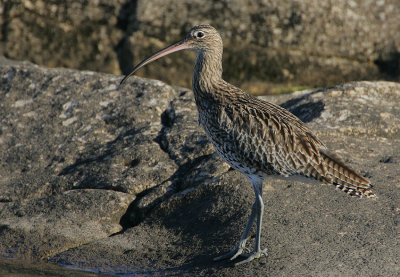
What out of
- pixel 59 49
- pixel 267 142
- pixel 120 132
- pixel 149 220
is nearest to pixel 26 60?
pixel 59 49

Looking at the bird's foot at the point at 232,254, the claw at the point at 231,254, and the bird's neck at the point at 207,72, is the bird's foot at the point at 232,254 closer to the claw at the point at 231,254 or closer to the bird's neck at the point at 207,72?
the claw at the point at 231,254

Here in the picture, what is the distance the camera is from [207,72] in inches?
289

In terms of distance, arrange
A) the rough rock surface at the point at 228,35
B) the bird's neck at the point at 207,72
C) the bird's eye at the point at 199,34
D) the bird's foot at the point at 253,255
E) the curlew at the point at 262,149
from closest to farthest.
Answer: the bird's foot at the point at 253,255 → the curlew at the point at 262,149 → the bird's neck at the point at 207,72 → the bird's eye at the point at 199,34 → the rough rock surface at the point at 228,35

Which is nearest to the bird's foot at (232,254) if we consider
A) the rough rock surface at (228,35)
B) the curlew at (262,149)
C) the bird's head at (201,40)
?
the curlew at (262,149)

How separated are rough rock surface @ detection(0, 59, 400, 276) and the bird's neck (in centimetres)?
92

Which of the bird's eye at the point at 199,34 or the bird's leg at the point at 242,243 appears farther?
the bird's eye at the point at 199,34

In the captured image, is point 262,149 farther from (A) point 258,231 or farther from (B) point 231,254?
(B) point 231,254

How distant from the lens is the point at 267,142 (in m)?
6.54

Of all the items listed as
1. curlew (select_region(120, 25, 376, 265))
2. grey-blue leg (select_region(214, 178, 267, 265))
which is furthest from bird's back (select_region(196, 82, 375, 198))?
grey-blue leg (select_region(214, 178, 267, 265))

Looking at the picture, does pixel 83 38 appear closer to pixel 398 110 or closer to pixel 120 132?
pixel 120 132

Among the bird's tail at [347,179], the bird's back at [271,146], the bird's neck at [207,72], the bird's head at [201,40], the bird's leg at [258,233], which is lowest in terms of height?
the bird's leg at [258,233]

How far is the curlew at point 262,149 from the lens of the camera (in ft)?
20.7

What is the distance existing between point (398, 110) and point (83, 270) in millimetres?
4867

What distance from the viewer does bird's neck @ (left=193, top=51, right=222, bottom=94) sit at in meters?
7.24
